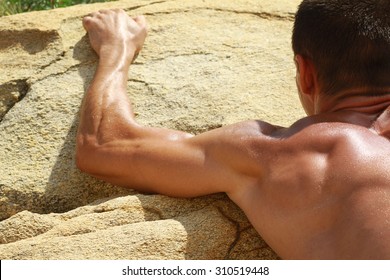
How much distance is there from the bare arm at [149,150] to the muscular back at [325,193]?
0.10 metres

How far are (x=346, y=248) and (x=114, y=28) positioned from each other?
1.60m

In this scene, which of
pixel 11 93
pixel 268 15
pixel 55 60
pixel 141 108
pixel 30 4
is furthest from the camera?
pixel 30 4

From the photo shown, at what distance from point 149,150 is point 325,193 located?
25.7 inches

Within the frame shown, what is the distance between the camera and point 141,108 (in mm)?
3484

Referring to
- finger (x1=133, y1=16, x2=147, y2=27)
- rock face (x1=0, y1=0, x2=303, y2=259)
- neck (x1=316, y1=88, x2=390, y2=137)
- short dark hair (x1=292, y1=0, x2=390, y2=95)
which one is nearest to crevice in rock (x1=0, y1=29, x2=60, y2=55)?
rock face (x1=0, y1=0, x2=303, y2=259)

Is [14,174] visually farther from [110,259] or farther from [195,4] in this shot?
[195,4]

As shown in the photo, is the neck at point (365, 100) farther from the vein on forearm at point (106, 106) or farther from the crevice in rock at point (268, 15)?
the crevice in rock at point (268, 15)

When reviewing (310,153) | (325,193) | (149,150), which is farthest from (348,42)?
(149,150)

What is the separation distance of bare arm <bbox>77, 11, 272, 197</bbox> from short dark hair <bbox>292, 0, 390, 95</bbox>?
0.28m

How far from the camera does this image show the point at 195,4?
4.14 metres

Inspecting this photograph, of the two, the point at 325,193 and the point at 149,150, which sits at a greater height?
the point at 325,193

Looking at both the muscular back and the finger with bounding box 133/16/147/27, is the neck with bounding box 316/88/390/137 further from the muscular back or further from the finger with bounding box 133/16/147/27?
the finger with bounding box 133/16/147/27

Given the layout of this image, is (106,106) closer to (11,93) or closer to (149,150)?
(149,150)

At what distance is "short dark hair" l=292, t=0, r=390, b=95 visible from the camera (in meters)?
2.79
